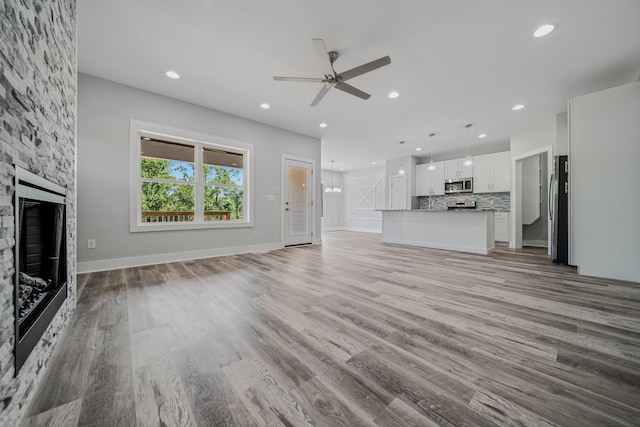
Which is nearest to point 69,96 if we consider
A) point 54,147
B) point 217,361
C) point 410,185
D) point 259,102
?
point 54,147

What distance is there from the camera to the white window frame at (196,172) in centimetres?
353

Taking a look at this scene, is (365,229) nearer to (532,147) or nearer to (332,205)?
(332,205)

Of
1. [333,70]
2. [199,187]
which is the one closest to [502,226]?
[333,70]

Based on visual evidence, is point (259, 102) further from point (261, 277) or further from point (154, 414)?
point (154, 414)

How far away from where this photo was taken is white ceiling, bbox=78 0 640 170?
215 centimetres

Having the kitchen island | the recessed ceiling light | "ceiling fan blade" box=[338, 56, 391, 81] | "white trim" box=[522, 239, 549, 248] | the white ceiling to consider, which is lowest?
"white trim" box=[522, 239, 549, 248]

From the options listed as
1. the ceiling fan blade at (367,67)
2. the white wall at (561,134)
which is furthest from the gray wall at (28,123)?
the white wall at (561,134)

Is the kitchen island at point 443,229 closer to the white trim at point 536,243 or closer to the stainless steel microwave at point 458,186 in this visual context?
the white trim at point 536,243

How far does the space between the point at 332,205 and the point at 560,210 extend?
7.58m

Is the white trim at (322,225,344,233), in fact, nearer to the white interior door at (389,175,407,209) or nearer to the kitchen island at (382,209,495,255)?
the white interior door at (389,175,407,209)

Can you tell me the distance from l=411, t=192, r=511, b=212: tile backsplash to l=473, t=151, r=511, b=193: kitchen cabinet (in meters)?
0.37

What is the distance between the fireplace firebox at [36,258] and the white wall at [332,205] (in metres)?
8.78

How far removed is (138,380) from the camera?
1.17 meters

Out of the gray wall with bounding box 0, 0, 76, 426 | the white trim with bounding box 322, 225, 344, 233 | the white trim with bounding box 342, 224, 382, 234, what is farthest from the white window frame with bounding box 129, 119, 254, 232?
the white trim with bounding box 342, 224, 382, 234
